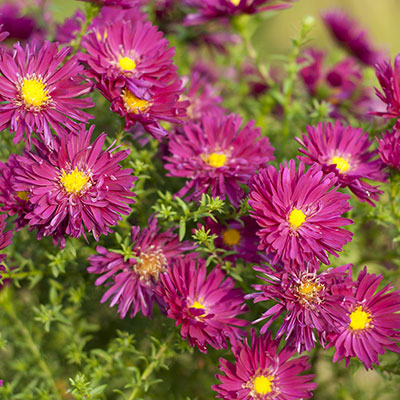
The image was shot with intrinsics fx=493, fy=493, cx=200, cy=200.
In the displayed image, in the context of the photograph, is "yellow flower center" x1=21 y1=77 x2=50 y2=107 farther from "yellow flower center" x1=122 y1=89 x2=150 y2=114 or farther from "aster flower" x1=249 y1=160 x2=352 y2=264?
"aster flower" x1=249 y1=160 x2=352 y2=264

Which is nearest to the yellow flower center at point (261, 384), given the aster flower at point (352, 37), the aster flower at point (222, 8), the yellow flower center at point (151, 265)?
the yellow flower center at point (151, 265)

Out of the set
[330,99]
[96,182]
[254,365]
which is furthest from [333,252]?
[330,99]

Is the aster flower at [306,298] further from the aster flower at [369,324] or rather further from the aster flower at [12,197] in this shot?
the aster flower at [12,197]

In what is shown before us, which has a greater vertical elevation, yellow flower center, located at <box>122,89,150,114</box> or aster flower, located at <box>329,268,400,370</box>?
yellow flower center, located at <box>122,89,150,114</box>

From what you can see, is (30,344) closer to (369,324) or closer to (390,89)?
(369,324)

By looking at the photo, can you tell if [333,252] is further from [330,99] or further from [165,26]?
[165,26]

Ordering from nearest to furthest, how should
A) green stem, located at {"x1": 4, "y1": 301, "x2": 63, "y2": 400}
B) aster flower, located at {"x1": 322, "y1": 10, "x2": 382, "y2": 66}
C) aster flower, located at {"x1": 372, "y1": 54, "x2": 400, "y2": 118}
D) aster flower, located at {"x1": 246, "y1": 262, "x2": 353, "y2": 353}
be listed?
aster flower, located at {"x1": 246, "y1": 262, "x2": 353, "y2": 353} → aster flower, located at {"x1": 372, "y1": 54, "x2": 400, "y2": 118} → green stem, located at {"x1": 4, "y1": 301, "x2": 63, "y2": 400} → aster flower, located at {"x1": 322, "y1": 10, "x2": 382, "y2": 66}

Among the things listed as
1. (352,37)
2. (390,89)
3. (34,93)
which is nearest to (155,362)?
(34,93)

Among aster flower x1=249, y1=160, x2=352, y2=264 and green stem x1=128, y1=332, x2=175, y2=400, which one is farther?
green stem x1=128, y1=332, x2=175, y2=400

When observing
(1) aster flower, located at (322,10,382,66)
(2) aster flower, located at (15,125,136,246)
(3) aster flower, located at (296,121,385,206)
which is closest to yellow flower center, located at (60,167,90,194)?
(2) aster flower, located at (15,125,136,246)
